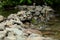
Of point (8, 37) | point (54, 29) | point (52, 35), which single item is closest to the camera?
point (8, 37)

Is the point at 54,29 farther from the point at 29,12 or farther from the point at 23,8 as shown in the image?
the point at 23,8

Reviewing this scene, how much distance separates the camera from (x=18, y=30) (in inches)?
362

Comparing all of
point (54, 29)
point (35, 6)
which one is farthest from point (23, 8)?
point (54, 29)

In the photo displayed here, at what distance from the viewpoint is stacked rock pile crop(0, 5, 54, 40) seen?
8.64m

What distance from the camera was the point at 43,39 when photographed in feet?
29.1

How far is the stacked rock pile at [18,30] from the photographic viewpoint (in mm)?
8641

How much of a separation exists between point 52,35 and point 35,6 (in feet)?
15.6

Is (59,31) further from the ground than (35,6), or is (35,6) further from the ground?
(35,6)

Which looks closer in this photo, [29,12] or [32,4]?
[29,12]

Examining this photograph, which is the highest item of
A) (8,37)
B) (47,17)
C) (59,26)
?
(47,17)

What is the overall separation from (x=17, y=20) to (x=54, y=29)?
184 centimetres

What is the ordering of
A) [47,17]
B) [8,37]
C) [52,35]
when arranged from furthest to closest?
[47,17], [52,35], [8,37]

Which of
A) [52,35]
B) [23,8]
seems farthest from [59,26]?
[23,8]

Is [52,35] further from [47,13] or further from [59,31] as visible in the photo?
[47,13]
